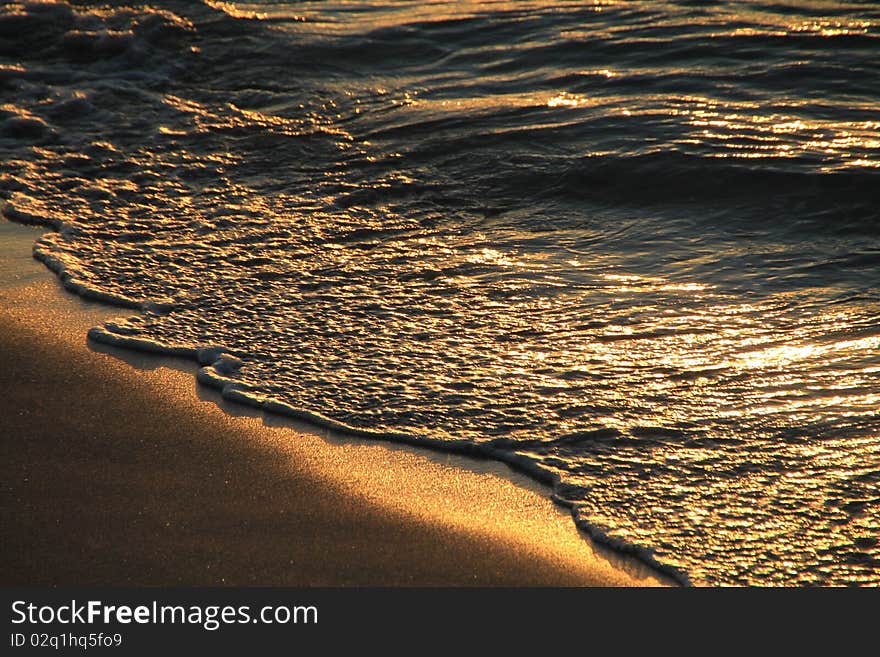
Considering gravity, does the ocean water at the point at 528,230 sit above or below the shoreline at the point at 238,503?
above

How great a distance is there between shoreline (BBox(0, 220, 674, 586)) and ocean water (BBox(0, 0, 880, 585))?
169 millimetres

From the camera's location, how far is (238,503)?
325cm

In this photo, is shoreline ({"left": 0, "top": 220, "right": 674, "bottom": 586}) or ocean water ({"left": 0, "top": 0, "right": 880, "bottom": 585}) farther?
ocean water ({"left": 0, "top": 0, "right": 880, "bottom": 585})

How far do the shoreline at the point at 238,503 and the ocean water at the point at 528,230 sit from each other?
0.17 metres

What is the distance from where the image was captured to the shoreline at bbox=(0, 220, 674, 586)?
2957mm

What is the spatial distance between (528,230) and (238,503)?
280 centimetres

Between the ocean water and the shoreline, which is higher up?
the ocean water

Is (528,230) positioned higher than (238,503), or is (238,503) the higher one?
(528,230)

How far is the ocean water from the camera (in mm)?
3510

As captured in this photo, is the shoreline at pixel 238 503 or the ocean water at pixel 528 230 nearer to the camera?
the shoreline at pixel 238 503

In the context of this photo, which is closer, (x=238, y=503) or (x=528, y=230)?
(x=238, y=503)

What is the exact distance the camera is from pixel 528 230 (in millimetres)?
5512

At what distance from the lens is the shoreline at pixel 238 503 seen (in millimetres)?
2957

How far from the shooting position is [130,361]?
4.13 metres
